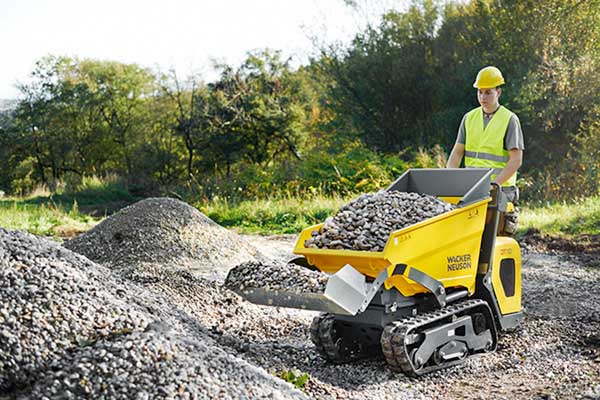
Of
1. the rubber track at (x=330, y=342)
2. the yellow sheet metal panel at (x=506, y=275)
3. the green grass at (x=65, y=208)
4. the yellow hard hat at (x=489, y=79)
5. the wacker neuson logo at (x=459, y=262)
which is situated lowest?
the green grass at (x=65, y=208)

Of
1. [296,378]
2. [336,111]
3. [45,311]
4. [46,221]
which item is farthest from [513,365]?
[336,111]

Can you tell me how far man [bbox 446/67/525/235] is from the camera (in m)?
5.32

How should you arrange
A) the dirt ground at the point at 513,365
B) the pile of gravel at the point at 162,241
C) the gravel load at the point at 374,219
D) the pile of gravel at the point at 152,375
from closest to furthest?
the pile of gravel at the point at 152,375 < the dirt ground at the point at 513,365 < the gravel load at the point at 374,219 < the pile of gravel at the point at 162,241

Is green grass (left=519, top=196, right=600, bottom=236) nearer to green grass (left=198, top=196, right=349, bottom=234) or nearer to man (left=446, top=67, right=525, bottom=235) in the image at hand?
A: green grass (left=198, top=196, right=349, bottom=234)

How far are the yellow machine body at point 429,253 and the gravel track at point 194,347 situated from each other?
634mm

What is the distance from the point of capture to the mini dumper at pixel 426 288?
4.26 meters

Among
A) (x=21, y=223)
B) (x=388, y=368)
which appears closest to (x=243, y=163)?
(x=21, y=223)

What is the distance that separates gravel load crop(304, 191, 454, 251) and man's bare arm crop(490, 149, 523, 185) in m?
0.68

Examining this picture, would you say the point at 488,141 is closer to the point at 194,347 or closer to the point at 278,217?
the point at 194,347

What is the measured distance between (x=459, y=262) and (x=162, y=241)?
4.80 m

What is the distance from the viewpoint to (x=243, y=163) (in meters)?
25.2

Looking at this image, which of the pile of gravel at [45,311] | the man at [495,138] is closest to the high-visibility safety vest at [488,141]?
the man at [495,138]

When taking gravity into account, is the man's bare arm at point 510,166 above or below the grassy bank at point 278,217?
above

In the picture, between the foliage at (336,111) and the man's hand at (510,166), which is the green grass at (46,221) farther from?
the man's hand at (510,166)
